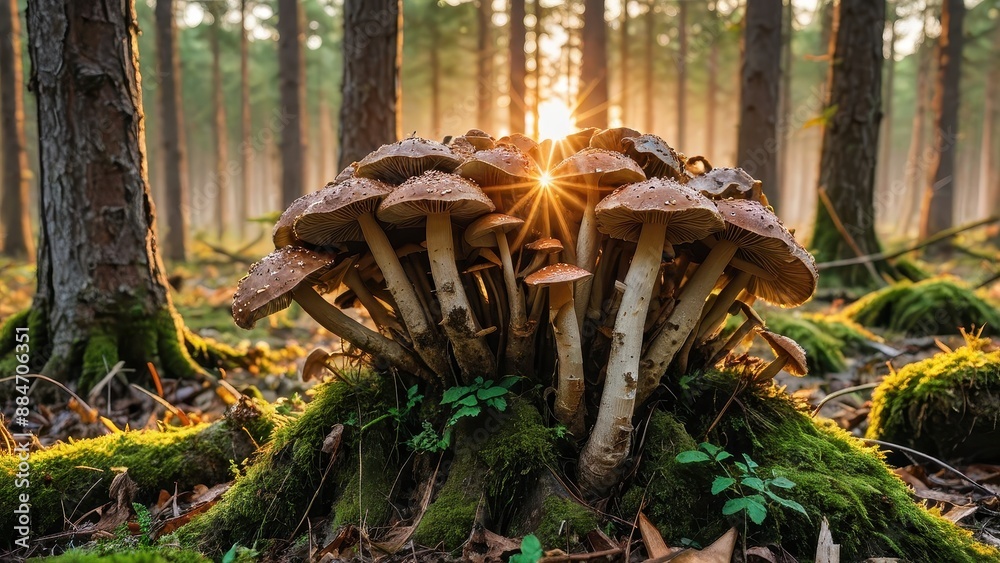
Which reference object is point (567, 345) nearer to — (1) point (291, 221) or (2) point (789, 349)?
(2) point (789, 349)

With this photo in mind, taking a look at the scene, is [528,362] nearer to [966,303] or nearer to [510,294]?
[510,294]

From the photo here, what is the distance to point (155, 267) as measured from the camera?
190 inches

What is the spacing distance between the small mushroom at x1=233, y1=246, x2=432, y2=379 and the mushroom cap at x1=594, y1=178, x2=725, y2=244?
1288mm

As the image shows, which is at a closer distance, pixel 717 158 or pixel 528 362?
pixel 528 362

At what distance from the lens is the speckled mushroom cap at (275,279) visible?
2.63m

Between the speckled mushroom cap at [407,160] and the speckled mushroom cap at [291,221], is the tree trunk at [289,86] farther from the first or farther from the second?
the speckled mushroom cap at [407,160]

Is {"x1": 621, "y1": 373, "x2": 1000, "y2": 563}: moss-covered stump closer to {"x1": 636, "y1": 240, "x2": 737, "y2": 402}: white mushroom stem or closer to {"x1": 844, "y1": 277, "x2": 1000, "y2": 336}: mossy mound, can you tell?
{"x1": 636, "y1": 240, "x2": 737, "y2": 402}: white mushroom stem

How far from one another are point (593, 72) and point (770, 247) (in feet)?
33.1

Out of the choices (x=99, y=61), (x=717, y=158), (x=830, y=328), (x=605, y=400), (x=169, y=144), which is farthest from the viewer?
(x=717, y=158)

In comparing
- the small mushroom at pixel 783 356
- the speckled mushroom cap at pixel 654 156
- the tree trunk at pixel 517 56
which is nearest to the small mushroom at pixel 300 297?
the speckled mushroom cap at pixel 654 156

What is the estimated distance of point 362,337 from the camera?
2.98m

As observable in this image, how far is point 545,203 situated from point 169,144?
18.3 meters

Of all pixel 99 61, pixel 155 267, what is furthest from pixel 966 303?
pixel 99 61

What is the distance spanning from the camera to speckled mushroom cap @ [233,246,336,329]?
2633mm
